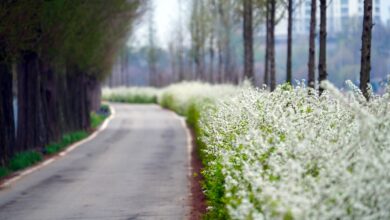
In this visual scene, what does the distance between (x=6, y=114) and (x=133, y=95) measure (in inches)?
2448

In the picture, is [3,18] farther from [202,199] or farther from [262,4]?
[262,4]

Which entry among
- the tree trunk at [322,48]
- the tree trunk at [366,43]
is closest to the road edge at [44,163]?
the tree trunk at [322,48]

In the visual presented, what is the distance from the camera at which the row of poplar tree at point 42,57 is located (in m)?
19.8

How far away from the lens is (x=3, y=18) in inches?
712

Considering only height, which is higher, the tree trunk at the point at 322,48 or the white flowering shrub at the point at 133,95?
the tree trunk at the point at 322,48

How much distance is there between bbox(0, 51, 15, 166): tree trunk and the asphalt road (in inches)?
44.2

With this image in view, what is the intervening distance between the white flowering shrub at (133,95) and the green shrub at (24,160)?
5232 centimetres

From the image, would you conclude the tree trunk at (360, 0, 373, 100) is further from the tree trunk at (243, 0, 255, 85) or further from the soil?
the tree trunk at (243, 0, 255, 85)

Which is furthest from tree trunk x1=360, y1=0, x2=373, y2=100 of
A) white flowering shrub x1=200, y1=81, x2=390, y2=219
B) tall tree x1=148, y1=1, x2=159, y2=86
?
tall tree x1=148, y1=1, x2=159, y2=86

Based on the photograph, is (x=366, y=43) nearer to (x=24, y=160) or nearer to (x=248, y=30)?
(x=24, y=160)

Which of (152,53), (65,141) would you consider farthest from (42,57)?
(152,53)

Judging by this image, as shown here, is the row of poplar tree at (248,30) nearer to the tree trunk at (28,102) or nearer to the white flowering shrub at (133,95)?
the white flowering shrub at (133,95)

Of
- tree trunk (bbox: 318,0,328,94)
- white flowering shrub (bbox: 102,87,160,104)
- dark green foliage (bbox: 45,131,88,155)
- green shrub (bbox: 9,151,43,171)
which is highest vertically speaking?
tree trunk (bbox: 318,0,328,94)

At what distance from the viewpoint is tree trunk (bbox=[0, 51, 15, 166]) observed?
841 inches
